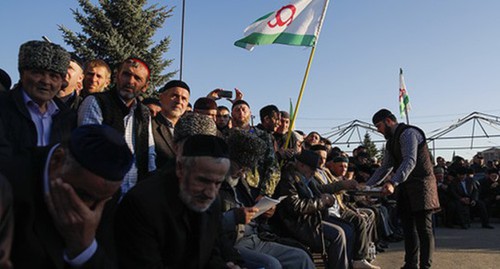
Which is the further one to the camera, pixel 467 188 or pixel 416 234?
pixel 467 188

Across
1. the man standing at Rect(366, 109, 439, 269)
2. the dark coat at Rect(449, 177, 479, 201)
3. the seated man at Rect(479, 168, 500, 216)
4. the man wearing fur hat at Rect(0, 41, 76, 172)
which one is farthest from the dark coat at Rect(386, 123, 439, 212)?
the seated man at Rect(479, 168, 500, 216)

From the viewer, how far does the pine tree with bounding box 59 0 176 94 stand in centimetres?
1883

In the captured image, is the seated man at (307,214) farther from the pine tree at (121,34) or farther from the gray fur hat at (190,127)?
the pine tree at (121,34)

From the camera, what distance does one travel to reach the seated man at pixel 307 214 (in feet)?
14.8

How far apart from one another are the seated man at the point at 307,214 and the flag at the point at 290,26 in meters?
1.93

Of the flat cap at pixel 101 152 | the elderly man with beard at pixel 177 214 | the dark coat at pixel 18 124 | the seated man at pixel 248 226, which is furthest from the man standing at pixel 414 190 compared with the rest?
the flat cap at pixel 101 152

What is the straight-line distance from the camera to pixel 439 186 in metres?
12.8

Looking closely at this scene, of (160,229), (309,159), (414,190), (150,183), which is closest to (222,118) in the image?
(309,159)

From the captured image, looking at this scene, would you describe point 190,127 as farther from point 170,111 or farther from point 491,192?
point 491,192

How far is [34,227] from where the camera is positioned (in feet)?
5.19

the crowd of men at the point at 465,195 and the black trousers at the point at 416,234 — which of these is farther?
the crowd of men at the point at 465,195

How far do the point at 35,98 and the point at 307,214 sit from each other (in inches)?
109

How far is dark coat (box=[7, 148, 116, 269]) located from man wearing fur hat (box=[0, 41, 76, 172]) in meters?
1.18

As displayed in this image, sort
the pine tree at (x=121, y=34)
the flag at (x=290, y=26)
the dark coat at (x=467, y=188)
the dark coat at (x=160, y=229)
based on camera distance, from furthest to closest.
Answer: the pine tree at (x=121, y=34)
the dark coat at (x=467, y=188)
the flag at (x=290, y=26)
the dark coat at (x=160, y=229)
